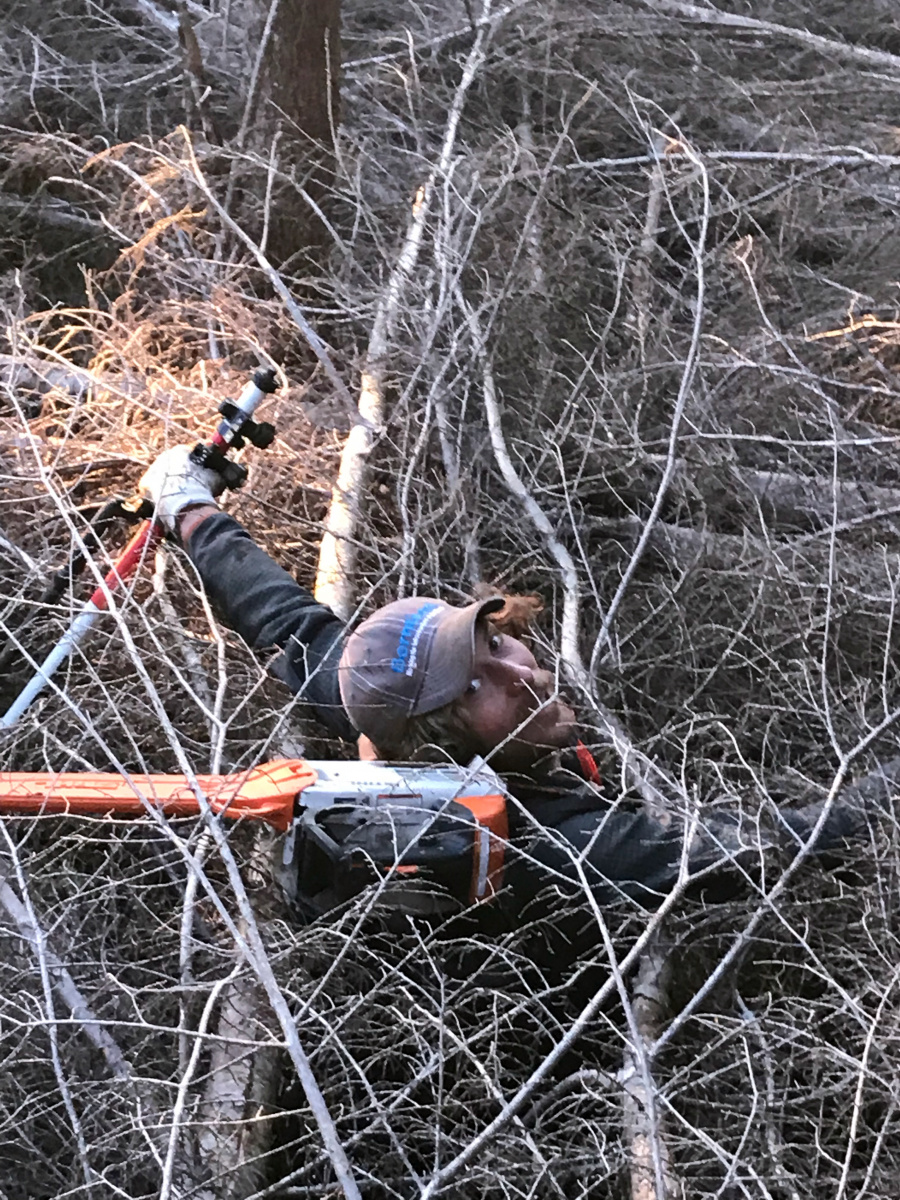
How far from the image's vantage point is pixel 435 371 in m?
3.68

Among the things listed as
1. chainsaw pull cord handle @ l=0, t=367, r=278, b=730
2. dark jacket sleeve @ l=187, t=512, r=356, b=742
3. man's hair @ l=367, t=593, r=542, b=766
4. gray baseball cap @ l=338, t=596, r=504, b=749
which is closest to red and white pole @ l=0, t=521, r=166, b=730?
chainsaw pull cord handle @ l=0, t=367, r=278, b=730

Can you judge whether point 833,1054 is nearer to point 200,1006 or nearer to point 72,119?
point 200,1006

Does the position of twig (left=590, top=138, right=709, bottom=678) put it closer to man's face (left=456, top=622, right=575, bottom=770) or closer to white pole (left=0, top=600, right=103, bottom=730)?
man's face (left=456, top=622, right=575, bottom=770)

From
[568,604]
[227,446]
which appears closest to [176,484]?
[227,446]

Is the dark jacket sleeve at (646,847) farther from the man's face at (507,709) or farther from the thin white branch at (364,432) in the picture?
the thin white branch at (364,432)

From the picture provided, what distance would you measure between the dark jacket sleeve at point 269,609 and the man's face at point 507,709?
45cm

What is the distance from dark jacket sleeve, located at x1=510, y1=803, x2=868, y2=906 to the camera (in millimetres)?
2266

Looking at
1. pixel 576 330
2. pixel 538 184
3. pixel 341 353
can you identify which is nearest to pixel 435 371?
pixel 341 353

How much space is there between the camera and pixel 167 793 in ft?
7.41

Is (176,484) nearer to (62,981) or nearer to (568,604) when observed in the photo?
(568,604)

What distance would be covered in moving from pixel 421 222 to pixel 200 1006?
2775mm

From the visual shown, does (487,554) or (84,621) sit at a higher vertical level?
(84,621)

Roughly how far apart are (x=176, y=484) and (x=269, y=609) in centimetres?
43

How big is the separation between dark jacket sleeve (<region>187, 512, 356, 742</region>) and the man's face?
449mm
